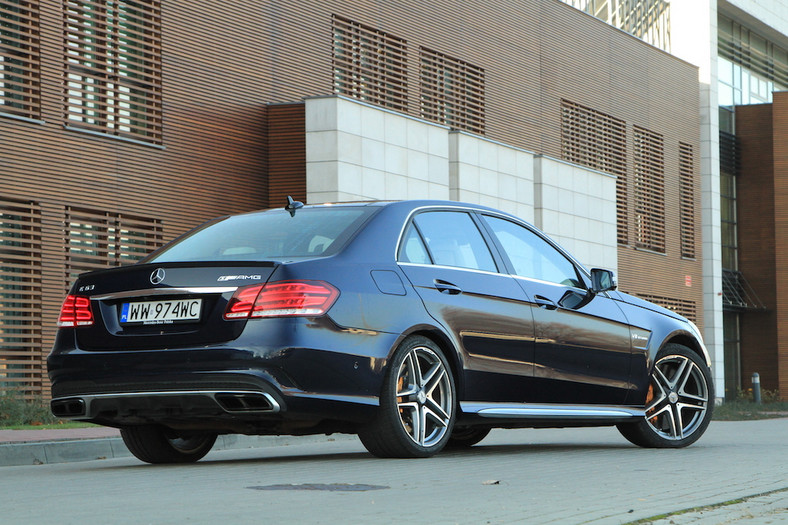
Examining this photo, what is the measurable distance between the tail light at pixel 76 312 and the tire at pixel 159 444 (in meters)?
0.90

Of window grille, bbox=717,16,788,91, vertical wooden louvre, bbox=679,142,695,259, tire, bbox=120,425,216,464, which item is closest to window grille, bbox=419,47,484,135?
vertical wooden louvre, bbox=679,142,695,259

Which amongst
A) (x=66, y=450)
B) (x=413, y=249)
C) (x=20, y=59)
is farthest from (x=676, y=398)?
(x=20, y=59)

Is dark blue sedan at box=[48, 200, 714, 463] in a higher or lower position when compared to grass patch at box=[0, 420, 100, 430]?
higher

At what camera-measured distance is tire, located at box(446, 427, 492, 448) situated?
1012 cm

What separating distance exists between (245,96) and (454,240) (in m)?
13.9

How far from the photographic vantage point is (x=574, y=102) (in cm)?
3259

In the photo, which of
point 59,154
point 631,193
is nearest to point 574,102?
point 631,193

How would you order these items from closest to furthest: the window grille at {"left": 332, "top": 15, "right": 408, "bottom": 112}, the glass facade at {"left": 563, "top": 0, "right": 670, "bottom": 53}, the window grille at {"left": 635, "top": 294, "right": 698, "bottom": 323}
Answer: the window grille at {"left": 332, "top": 15, "right": 408, "bottom": 112}, the glass facade at {"left": 563, "top": 0, "right": 670, "bottom": 53}, the window grille at {"left": 635, "top": 294, "right": 698, "bottom": 323}

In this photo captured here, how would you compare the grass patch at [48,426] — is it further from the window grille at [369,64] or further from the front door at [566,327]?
the window grille at [369,64]

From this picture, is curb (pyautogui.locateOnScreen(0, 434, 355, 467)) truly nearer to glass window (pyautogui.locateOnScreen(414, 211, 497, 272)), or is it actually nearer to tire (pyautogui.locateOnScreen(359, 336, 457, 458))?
tire (pyautogui.locateOnScreen(359, 336, 457, 458))

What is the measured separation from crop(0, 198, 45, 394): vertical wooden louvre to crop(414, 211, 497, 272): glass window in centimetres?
1023

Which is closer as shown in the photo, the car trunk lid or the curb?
the car trunk lid

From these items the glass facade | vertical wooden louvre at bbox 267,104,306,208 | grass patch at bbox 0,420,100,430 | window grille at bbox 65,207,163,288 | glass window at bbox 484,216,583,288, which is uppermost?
the glass facade

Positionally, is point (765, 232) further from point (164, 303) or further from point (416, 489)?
point (416, 489)
